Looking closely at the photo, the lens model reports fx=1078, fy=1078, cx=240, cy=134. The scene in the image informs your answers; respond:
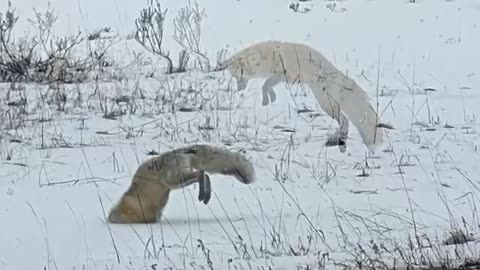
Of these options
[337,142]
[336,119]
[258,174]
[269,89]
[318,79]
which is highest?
[318,79]

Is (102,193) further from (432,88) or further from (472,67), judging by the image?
(472,67)

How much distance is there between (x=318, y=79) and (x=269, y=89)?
86 cm

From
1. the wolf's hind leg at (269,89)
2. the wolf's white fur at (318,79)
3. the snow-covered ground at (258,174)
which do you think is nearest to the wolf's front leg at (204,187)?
the snow-covered ground at (258,174)

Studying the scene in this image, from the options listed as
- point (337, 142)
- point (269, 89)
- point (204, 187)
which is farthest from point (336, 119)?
point (204, 187)

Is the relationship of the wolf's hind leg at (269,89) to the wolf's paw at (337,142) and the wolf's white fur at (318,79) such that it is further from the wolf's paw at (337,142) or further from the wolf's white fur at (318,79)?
the wolf's paw at (337,142)

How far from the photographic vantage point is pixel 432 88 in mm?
9578

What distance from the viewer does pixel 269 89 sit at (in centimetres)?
839

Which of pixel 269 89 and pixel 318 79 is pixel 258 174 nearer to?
pixel 318 79

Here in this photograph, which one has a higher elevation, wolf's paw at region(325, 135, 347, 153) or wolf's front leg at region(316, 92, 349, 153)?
wolf's front leg at region(316, 92, 349, 153)

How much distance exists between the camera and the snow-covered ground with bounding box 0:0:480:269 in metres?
4.91

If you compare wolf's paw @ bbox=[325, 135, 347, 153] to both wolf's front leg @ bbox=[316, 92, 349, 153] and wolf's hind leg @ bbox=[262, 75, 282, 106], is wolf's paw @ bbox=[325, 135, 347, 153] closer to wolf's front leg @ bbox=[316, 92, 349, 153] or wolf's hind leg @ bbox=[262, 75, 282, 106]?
wolf's front leg @ bbox=[316, 92, 349, 153]

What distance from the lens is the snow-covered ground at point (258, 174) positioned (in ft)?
16.1

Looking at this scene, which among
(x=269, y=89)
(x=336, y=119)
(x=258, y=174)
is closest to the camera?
(x=258, y=174)

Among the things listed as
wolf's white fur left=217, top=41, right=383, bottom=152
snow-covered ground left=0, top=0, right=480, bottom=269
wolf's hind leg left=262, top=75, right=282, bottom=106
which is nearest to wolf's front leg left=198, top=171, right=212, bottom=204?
snow-covered ground left=0, top=0, right=480, bottom=269
